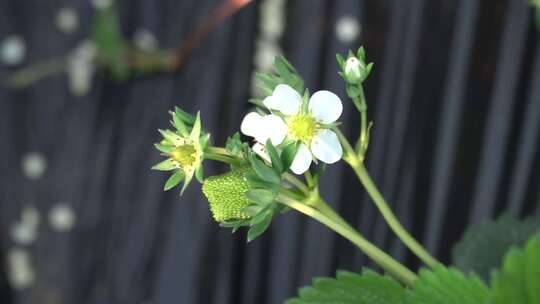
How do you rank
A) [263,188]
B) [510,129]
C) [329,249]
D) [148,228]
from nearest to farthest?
[263,188], [510,129], [329,249], [148,228]

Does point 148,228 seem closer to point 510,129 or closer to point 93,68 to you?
point 93,68

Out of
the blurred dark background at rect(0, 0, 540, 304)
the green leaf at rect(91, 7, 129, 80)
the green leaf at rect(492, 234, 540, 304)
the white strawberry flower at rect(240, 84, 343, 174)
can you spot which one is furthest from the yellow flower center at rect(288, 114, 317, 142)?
the green leaf at rect(91, 7, 129, 80)

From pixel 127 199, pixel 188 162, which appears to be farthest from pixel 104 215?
pixel 188 162

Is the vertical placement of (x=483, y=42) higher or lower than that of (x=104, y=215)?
higher

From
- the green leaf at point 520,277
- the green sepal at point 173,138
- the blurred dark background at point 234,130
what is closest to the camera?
the green leaf at point 520,277

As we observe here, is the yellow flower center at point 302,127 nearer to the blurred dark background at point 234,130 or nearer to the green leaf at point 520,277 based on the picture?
the green leaf at point 520,277

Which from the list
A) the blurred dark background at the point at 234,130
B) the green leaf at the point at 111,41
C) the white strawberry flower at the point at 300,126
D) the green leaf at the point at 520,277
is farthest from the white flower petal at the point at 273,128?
the green leaf at the point at 111,41

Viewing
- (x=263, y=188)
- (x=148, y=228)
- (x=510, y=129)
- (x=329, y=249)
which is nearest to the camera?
(x=263, y=188)
